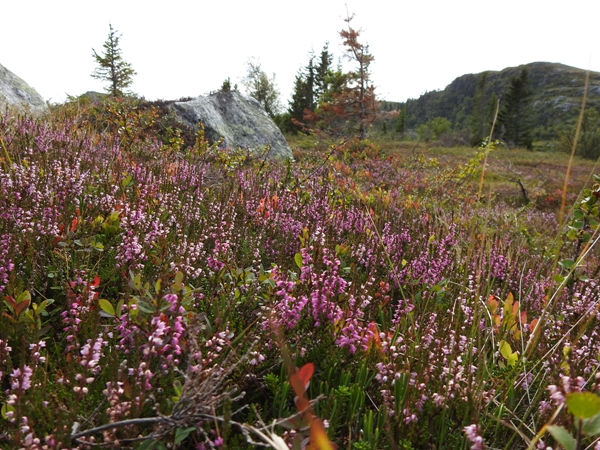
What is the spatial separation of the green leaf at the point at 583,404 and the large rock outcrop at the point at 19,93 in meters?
10.2

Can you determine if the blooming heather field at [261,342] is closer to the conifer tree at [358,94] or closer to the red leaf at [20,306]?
the red leaf at [20,306]

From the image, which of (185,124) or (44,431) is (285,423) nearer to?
(44,431)

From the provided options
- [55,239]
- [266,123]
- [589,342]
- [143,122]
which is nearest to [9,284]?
[55,239]

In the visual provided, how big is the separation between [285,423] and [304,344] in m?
0.76

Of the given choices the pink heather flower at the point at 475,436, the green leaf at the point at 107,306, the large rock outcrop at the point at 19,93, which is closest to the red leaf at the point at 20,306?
the green leaf at the point at 107,306

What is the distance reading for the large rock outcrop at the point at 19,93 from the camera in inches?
337

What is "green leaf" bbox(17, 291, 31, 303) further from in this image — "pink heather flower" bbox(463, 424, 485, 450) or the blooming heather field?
"pink heather flower" bbox(463, 424, 485, 450)

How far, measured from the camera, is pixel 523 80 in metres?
47.9

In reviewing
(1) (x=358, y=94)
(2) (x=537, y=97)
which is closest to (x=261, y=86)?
(1) (x=358, y=94)

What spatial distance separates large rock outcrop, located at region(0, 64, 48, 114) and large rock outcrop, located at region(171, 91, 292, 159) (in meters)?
3.23

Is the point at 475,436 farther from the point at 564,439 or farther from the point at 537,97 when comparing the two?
the point at 537,97

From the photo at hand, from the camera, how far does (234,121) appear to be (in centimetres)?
1227

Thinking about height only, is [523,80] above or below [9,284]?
above

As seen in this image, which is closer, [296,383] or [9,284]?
[296,383]
